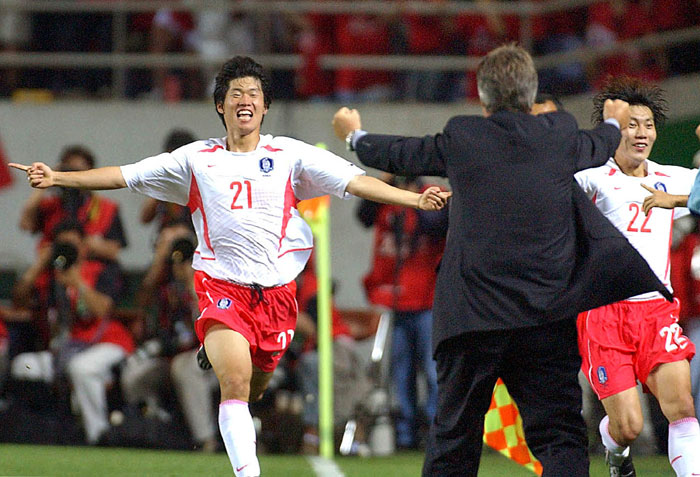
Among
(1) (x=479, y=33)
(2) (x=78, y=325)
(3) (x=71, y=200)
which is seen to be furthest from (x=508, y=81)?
(1) (x=479, y=33)

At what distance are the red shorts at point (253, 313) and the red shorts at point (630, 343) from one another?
159cm

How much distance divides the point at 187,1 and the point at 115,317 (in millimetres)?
4637

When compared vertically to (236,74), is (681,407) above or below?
below

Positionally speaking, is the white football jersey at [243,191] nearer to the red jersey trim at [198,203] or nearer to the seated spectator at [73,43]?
the red jersey trim at [198,203]

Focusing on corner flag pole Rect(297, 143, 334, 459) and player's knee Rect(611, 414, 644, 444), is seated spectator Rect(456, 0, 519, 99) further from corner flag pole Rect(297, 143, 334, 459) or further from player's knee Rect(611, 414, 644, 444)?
player's knee Rect(611, 414, 644, 444)

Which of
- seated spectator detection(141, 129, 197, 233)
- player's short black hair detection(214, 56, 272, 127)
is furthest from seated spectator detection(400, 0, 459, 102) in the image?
player's short black hair detection(214, 56, 272, 127)

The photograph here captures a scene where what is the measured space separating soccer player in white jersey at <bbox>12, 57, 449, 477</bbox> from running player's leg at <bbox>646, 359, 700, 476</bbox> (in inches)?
72.7

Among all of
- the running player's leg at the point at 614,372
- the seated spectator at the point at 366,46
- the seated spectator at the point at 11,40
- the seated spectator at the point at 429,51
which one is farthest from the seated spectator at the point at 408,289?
the seated spectator at the point at 11,40

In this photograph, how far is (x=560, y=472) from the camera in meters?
4.53

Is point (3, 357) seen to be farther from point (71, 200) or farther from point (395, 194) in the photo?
point (395, 194)

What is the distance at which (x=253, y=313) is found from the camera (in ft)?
19.8

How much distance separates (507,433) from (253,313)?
1.76m

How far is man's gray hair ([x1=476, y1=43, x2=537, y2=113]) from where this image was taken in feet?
14.9

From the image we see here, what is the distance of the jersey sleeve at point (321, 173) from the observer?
236 inches
